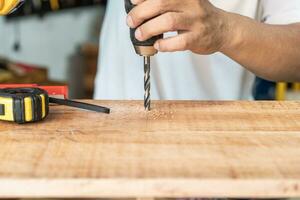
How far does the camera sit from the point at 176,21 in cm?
83

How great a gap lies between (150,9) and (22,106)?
240 millimetres

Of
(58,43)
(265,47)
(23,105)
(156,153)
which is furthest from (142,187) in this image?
(58,43)

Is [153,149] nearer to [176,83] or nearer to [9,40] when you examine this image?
[176,83]

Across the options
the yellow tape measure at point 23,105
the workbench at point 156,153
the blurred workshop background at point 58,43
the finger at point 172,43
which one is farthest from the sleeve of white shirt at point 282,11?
the blurred workshop background at point 58,43

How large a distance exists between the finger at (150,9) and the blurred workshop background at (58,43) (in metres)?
1.92

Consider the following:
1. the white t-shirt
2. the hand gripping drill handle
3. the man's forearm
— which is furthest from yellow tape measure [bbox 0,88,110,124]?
the white t-shirt

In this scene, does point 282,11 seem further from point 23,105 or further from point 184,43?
point 23,105

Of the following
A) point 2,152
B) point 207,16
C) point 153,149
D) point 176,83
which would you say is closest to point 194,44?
point 207,16

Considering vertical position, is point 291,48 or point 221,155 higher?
point 291,48

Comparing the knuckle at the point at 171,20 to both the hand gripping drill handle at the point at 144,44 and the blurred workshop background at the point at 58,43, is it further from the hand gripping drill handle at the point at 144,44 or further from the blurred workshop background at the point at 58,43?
the blurred workshop background at the point at 58,43

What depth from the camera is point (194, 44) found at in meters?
0.87

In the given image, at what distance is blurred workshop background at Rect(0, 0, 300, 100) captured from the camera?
2.94m

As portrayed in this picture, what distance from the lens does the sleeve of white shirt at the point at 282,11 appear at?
1.16 metres

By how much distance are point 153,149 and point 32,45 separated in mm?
A: 2554
